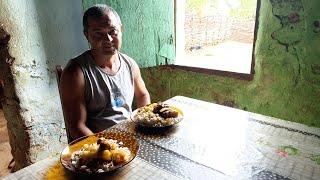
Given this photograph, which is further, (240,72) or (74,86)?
(240,72)

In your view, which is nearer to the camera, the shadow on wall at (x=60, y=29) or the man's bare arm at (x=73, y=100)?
the man's bare arm at (x=73, y=100)

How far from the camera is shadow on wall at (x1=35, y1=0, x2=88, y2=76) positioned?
215 cm

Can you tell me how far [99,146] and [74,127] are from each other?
22.2 inches

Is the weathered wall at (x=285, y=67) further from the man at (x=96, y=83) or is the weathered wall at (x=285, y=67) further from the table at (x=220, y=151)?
the man at (x=96, y=83)

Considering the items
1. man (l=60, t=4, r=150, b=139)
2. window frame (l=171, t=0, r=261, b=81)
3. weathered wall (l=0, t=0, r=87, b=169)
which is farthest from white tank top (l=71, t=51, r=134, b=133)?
window frame (l=171, t=0, r=261, b=81)

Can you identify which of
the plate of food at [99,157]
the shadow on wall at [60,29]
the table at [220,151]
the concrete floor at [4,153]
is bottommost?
the concrete floor at [4,153]

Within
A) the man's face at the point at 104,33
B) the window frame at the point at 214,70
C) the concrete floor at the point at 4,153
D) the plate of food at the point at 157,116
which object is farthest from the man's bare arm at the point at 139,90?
the concrete floor at the point at 4,153

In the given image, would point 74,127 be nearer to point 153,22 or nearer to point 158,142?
point 158,142

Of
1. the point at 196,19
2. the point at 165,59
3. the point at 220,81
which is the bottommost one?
the point at 220,81

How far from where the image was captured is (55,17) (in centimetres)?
221

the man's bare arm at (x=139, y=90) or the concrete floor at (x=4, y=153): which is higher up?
the man's bare arm at (x=139, y=90)

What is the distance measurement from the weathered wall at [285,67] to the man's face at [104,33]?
1.28 meters

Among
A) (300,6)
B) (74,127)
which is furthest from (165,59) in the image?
(74,127)

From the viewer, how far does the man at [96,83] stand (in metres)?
1.51
